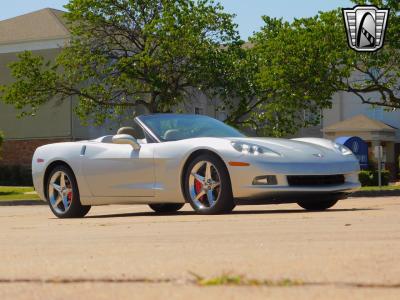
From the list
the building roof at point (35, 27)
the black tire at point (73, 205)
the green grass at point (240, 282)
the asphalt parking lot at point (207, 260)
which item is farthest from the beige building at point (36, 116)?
the green grass at point (240, 282)

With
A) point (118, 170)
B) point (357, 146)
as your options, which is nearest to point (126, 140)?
point (118, 170)

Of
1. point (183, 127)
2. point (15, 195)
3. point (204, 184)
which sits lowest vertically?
point (15, 195)

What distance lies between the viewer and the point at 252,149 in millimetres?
10484

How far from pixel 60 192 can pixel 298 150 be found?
342 cm

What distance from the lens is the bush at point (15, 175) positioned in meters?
48.5

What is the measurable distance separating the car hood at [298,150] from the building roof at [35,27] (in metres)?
39.1

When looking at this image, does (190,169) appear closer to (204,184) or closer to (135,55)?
(204,184)

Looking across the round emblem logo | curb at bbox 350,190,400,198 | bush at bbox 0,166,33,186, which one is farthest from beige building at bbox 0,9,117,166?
curb at bbox 350,190,400,198

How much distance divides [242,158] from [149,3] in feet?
98.4

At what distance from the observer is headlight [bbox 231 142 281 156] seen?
1044 centimetres

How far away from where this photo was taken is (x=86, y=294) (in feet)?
13.1

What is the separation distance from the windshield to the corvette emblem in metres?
22.5

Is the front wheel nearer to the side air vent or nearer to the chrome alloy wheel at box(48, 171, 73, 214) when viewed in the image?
the side air vent

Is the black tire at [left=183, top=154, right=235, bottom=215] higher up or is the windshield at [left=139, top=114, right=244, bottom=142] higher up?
the windshield at [left=139, top=114, right=244, bottom=142]
